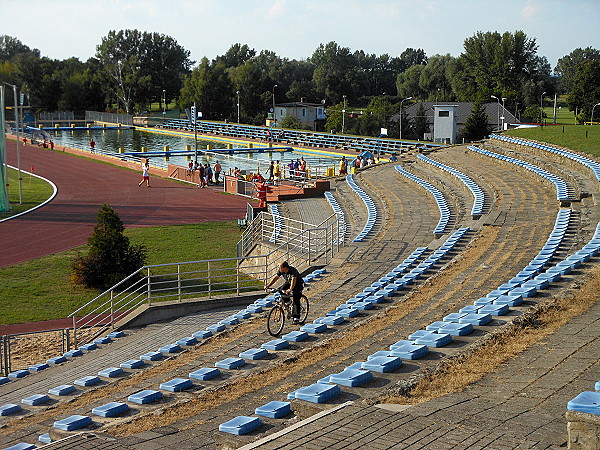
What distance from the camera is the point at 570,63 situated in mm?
167500

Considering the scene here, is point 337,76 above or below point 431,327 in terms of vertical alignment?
above

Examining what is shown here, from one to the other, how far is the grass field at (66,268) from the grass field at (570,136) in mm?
14482

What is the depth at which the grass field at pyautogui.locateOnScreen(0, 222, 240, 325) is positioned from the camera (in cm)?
1928

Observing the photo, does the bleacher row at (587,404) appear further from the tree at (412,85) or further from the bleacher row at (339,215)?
the tree at (412,85)

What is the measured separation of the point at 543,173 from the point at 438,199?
14.4ft

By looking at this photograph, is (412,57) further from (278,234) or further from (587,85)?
(278,234)

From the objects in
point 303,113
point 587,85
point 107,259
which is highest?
point 587,85

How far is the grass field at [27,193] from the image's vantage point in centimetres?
3528

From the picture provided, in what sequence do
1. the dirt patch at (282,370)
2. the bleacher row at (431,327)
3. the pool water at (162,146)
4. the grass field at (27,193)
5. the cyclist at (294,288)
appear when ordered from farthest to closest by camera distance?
the pool water at (162,146) < the grass field at (27,193) < the cyclist at (294,288) < the dirt patch at (282,370) < the bleacher row at (431,327)

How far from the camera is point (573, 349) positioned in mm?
9406

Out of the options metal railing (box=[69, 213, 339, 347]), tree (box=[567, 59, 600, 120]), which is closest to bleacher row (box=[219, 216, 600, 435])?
metal railing (box=[69, 213, 339, 347])

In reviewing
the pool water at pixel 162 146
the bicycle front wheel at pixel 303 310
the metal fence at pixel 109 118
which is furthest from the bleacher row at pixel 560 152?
the metal fence at pixel 109 118

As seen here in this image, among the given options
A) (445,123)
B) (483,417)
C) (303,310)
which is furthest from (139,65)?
(483,417)

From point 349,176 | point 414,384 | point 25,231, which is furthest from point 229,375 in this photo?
point 349,176
